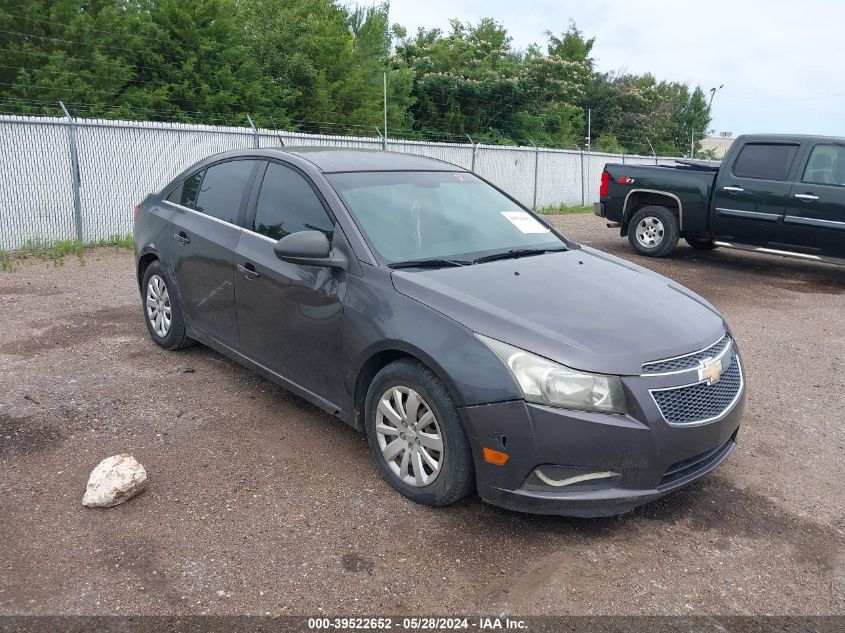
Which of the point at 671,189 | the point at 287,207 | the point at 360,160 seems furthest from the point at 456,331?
the point at 671,189

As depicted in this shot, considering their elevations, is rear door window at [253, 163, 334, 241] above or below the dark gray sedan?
above

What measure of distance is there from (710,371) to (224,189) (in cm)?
333

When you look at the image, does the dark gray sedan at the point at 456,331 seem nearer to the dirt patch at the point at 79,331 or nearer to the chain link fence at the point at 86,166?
the dirt patch at the point at 79,331

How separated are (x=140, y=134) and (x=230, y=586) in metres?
10.2

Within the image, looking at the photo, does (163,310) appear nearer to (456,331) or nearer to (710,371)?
A: (456,331)

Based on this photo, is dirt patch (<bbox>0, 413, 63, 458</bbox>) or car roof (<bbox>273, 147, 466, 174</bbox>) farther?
car roof (<bbox>273, 147, 466, 174</bbox>)

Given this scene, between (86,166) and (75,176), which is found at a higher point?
(86,166)

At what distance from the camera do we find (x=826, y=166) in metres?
9.25

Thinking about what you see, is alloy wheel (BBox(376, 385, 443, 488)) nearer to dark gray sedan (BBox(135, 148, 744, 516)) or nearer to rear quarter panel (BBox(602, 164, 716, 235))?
dark gray sedan (BBox(135, 148, 744, 516))

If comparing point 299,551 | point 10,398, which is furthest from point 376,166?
point 10,398

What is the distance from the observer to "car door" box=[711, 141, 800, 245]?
9516mm

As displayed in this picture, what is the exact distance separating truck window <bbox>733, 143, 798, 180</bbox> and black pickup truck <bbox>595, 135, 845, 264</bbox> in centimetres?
1

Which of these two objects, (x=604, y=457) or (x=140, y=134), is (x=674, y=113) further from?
(x=604, y=457)

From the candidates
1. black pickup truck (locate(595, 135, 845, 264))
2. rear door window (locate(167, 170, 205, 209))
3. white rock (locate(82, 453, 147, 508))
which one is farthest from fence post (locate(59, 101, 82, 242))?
white rock (locate(82, 453, 147, 508))
